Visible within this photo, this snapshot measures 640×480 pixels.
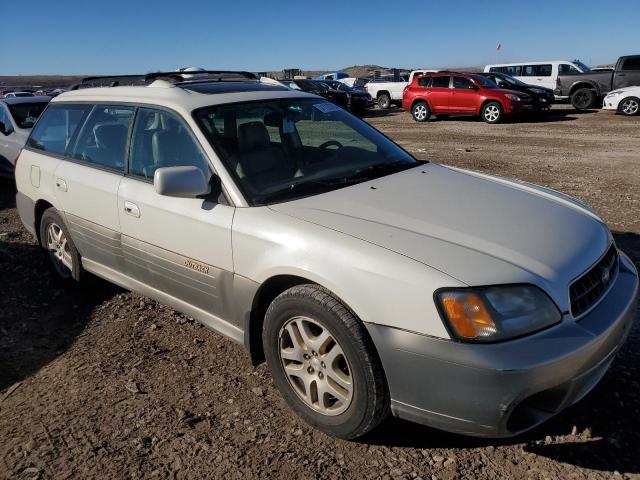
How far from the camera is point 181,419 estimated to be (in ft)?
9.43

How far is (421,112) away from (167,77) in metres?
16.3

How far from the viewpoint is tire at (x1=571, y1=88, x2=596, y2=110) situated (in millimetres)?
20125

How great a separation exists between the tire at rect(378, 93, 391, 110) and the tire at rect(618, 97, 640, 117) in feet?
34.9

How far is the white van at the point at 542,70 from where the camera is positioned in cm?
2095

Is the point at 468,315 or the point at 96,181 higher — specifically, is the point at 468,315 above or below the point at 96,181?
below

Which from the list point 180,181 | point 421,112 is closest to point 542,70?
point 421,112

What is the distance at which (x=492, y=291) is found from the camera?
7.11 feet

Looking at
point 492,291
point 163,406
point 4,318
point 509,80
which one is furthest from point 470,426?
point 509,80

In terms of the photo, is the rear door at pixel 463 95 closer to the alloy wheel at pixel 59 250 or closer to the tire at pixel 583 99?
the tire at pixel 583 99

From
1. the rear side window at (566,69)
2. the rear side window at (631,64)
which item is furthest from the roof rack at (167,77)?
the rear side window at (566,69)

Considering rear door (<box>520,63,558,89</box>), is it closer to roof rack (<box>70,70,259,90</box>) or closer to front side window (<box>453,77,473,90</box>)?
front side window (<box>453,77,473,90</box>)

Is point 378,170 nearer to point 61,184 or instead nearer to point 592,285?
point 592,285

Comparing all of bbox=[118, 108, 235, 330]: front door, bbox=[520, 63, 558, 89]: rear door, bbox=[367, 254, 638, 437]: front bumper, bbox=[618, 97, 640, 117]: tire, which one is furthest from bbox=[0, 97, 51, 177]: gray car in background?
bbox=[520, 63, 558, 89]: rear door

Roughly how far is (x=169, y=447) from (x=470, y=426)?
4.80ft
